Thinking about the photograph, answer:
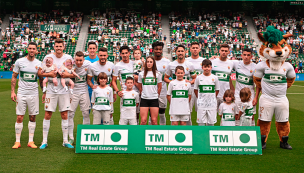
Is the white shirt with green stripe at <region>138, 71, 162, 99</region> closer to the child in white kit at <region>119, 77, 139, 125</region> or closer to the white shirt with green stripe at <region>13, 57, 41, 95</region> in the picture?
the child in white kit at <region>119, 77, 139, 125</region>

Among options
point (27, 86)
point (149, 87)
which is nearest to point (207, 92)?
point (149, 87)

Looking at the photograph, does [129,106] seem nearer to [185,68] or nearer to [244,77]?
[185,68]

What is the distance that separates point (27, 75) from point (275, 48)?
199 inches

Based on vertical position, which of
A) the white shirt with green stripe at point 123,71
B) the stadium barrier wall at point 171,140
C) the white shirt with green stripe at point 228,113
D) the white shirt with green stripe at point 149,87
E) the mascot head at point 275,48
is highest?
the mascot head at point 275,48

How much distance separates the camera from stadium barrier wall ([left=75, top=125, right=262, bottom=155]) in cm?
550

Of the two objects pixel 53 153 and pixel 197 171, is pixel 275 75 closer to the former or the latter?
pixel 197 171

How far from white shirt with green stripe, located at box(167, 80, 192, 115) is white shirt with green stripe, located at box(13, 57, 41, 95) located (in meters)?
2.84

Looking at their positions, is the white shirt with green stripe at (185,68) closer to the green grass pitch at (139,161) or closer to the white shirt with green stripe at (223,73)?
the white shirt with green stripe at (223,73)

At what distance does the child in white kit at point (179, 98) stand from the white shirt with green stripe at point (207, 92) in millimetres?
280

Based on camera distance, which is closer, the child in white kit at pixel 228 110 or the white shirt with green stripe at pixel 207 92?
the white shirt with green stripe at pixel 207 92

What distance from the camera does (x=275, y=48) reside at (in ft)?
19.4

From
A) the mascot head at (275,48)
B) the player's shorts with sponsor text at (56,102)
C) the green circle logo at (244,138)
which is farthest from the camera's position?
the player's shorts with sponsor text at (56,102)

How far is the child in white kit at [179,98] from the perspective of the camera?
630 cm

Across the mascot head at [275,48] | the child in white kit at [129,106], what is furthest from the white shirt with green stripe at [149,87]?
the mascot head at [275,48]
